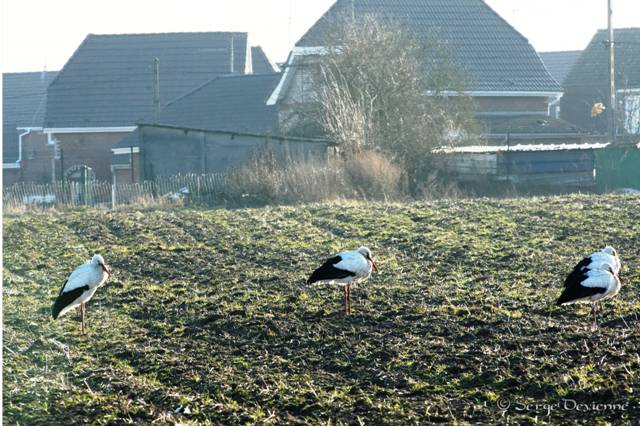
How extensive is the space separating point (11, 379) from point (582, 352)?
4.83 m

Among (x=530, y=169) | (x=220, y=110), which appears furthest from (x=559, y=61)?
(x=530, y=169)

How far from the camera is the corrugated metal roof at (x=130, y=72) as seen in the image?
179ft

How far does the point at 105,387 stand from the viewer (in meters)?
9.35

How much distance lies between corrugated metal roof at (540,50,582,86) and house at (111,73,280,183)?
24180 millimetres

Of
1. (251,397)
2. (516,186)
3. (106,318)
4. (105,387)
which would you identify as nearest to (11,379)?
(105,387)

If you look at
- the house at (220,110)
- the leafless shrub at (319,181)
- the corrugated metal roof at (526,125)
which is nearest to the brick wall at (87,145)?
the house at (220,110)

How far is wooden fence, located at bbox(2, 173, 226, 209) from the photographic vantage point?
3089 centimetres

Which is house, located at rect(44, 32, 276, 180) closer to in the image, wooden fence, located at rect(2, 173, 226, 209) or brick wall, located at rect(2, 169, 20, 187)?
brick wall, located at rect(2, 169, 20, 187)

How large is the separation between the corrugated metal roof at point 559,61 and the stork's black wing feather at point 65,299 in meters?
59.7

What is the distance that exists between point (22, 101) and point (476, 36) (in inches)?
1268

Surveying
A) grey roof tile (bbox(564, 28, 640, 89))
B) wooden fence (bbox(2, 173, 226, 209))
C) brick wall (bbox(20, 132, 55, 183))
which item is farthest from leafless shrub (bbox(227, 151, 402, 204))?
brick wall (bbox(20, 132, 55, 183))

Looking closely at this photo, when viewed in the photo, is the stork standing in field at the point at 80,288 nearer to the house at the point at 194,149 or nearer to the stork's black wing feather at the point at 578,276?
the stork's black wing feather at the point at 578,276

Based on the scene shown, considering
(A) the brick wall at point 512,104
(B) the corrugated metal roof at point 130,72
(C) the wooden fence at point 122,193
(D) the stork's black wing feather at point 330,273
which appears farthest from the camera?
(B) the corrugated metal roof at point 130,72

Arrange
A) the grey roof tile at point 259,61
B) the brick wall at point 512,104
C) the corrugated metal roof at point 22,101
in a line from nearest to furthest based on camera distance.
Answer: the brick wall at point 512,104 < the corrugated metal roof at point 22,101 < the grey roof tile at point 259,61
